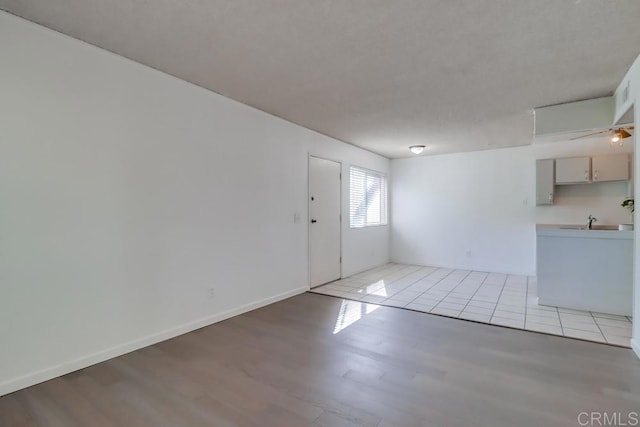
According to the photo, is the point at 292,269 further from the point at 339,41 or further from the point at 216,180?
the point at 339,41

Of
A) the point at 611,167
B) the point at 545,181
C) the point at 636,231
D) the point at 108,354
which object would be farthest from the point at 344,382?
the point at 611,167

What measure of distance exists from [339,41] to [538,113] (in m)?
2.89

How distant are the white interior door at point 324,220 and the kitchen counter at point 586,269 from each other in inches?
114

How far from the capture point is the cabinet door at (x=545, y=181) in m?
5.27

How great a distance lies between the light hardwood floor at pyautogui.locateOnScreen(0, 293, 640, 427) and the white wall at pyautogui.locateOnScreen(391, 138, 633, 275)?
3.32 meters

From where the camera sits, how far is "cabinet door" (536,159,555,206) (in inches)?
207

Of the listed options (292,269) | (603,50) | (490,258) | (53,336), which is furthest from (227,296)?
(490,258)

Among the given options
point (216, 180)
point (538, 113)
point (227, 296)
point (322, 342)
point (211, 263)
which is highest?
point (538, 113)

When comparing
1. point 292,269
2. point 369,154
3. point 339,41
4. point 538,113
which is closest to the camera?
point 339,41

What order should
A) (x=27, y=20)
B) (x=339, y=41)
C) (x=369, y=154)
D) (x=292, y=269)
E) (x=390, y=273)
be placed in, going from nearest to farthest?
1. (x=27, y=20)
2. (x=339, y=41)
3. (x=292, y=269)
4. (x=390, y=273)
5. (x=369, y=154)

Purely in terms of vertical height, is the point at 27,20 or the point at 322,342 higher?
the point at 27,20

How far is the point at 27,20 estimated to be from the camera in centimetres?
216

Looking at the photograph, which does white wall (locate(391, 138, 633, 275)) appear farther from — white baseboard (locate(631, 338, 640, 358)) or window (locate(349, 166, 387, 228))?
white baseboard (locate(631, 338, 640, 358))

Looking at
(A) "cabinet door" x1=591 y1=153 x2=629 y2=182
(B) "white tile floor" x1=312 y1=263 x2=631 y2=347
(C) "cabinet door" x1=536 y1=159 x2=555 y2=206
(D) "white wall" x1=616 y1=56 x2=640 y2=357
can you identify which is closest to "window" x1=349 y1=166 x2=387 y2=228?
(B) "white tile floor" x1=312 y1=263 x2=631 y2=347
